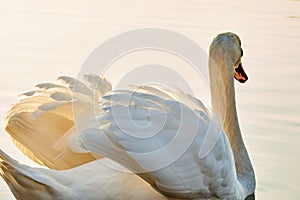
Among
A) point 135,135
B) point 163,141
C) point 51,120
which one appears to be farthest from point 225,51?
point 135,135

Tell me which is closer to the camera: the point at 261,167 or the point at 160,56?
the point at 261,167

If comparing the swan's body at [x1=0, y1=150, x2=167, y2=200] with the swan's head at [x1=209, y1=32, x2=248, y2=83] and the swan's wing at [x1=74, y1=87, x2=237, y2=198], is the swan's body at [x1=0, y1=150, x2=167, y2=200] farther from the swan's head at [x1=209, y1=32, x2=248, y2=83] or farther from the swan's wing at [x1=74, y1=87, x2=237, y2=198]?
the swan's head at [x1=209, y1=32, x2=248, y2=83]

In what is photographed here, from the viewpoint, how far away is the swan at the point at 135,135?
19.0 ft

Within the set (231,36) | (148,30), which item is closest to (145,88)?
(231,36)

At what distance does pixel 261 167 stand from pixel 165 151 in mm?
1965

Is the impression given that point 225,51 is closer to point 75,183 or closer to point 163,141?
point 163,141

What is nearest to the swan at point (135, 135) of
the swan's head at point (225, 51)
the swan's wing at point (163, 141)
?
the swan's wing at point (163, 141)

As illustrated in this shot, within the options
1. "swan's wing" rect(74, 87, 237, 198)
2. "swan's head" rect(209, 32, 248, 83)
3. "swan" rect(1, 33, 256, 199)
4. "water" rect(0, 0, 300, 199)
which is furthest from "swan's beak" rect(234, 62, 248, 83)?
"swan's wing" rect(74, 87, 237, 198)

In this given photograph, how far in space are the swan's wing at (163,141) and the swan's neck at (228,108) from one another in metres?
1.25

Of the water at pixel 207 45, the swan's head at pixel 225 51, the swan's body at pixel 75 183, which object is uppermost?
the swan's head at pixel 225 51

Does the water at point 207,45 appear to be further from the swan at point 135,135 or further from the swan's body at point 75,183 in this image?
the swan's body at point 75,183

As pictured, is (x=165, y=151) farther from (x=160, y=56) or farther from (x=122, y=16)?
(x=122, y=16)

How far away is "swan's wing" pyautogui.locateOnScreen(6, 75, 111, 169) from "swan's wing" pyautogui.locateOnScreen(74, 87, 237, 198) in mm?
549

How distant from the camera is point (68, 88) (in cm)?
656
